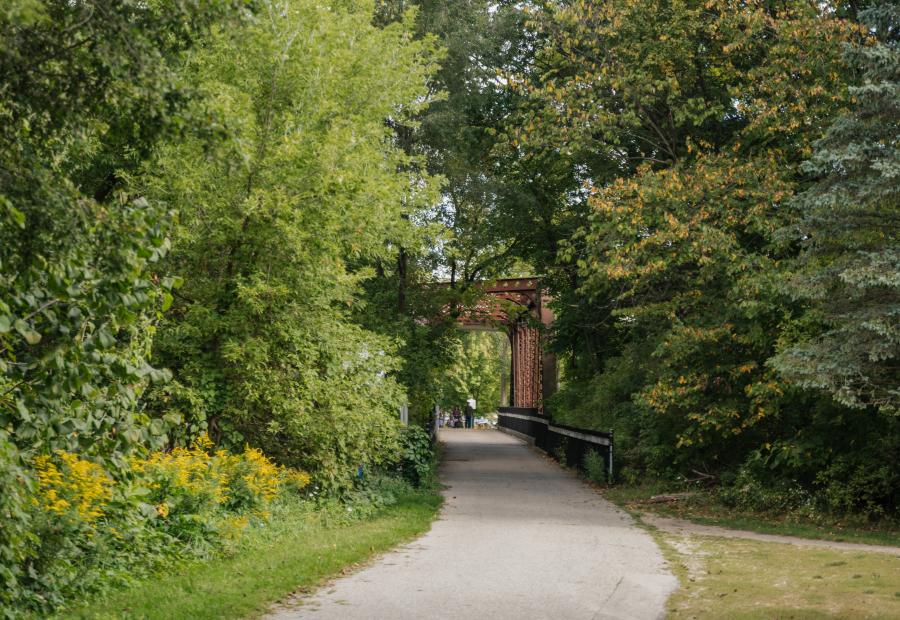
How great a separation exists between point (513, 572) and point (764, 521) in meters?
6.93

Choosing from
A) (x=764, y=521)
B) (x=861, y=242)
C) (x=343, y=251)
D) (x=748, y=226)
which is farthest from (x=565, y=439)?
(x=861, y=242)

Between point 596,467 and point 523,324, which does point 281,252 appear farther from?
point 523,324

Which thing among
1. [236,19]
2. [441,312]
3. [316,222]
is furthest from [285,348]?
[441,312]

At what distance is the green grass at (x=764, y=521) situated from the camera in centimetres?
1352

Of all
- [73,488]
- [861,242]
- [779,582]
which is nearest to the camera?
[73,488]

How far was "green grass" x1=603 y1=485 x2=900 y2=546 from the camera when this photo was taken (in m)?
13.5

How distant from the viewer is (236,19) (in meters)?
6.04

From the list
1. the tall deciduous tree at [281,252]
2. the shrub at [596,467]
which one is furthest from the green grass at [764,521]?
the tall deciduous tree at [281,252]

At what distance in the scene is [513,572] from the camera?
32.4ft

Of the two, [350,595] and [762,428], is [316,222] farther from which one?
[762,428]

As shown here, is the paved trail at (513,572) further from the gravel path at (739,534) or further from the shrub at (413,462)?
the shrub at (413,462)

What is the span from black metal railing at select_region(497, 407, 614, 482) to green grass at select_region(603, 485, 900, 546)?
8.60 ft

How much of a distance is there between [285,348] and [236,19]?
8211 millimetres

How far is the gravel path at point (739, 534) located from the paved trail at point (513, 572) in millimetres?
568
